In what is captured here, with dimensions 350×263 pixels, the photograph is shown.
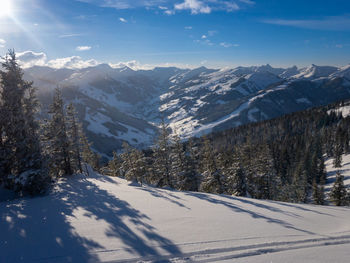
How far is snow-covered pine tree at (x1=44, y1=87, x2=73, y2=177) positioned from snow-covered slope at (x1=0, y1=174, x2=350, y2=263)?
1073 centimetres

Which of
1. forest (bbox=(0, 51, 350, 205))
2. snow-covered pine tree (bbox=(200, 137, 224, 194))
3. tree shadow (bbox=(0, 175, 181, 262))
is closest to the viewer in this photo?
tree shadow (bbox=(0, 175, 181, 262))

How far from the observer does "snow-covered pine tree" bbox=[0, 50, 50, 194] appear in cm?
1661

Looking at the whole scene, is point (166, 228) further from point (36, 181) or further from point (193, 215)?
point (36, 181)

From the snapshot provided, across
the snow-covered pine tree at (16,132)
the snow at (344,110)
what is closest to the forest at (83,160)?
the snow-covered pine tree at (16,132)

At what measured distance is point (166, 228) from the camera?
9.44 m

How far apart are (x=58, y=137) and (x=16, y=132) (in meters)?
5.86

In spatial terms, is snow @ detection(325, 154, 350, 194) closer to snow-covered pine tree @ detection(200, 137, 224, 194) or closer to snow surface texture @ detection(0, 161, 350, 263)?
snow-covered pine tree @ detection(200, 137, 224, 194)

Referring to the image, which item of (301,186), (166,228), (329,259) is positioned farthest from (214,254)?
Answer: (301,186)

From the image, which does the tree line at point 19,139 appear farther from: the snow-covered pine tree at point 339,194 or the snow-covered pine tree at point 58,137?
the snow-covered pine tree at point 339,194

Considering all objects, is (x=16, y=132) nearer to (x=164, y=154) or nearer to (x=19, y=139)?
(x=19, y=139)

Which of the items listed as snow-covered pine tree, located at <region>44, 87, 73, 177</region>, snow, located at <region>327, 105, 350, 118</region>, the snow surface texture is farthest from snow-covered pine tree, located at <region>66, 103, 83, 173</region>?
snow, located at <region>327, 105, 350, 118</region>

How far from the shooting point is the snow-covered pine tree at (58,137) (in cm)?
2341

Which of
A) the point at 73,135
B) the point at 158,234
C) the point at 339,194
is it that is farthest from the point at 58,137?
the point at 339,194

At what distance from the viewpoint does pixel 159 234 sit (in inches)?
345
